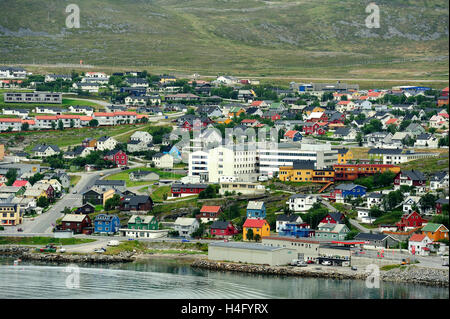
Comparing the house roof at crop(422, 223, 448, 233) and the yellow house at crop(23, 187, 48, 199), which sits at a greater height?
the yellow house at crop(23, 187, 48, 199)

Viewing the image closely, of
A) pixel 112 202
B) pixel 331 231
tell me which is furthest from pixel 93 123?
pixel 331 231

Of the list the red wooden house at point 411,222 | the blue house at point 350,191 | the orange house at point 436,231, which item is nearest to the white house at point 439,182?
the blue house at point 350,191

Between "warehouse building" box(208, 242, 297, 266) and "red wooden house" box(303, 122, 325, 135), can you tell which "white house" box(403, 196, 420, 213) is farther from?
"red wooden house" box(303, 122, 325, 135)

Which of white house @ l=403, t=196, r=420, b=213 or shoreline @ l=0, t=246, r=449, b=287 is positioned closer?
shoreline @ l=0, t=246, r=449, b=287

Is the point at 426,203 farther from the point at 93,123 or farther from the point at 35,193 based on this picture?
the point at 93,123

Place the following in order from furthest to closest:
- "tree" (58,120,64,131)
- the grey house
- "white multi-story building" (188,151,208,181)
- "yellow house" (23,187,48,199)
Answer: "tree" (58,120,64,131) → "white multi-story building" (188,151,208,181) → "yellow house" (23,187,48,199) → the grey house

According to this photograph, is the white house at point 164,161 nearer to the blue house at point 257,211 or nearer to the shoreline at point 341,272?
the blue house at point 257,211

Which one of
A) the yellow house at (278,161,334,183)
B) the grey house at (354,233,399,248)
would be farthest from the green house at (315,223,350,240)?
the yellow house at (278,161,334,183)
